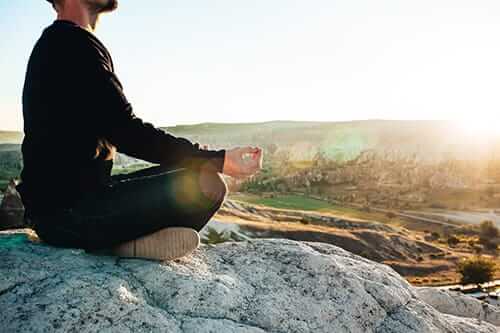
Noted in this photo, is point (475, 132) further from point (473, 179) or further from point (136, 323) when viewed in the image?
point (136, 323)

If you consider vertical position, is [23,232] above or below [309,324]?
above

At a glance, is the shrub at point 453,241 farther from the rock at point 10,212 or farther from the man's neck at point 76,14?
the man's neck at point 76,14

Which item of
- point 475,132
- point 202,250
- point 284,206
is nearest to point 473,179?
point 284,206

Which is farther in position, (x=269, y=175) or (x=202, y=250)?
(x=269, y=175)

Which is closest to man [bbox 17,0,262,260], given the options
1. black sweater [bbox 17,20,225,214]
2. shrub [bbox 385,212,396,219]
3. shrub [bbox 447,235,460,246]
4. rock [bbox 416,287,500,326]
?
black sweater [bbox 17,20,225,214]

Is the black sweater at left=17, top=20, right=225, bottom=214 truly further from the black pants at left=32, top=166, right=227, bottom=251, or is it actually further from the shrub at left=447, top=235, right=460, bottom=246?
the shrub at left=447, top=235, right=460, bottom=246

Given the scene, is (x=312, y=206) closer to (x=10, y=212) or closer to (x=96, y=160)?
(x=10, y=212)

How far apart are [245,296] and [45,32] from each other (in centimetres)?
288

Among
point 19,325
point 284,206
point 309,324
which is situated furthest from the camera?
point 284,206

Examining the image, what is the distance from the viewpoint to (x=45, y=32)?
4410 mm

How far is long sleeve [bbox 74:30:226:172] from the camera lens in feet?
14.3

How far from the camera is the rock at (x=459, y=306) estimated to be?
27.2 ft

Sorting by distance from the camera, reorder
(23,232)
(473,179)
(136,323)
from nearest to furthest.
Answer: (136,323), (23,232), (473,179)

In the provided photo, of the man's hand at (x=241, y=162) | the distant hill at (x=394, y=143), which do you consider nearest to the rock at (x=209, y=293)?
the man's hand at (x=241, y=162)
